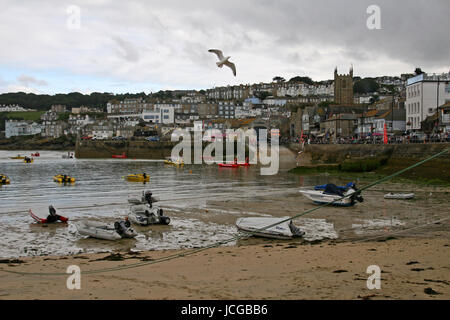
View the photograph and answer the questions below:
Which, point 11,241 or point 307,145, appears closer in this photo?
point 11,241

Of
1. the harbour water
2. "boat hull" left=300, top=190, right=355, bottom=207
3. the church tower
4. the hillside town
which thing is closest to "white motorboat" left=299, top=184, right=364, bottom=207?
"boat hull" left=300, top=190, right=355, bottom=207

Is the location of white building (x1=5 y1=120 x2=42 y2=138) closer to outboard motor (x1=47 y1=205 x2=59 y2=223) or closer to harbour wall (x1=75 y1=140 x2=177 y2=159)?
harbour wall (x1=75 y1=140 x2=177 y2=159)

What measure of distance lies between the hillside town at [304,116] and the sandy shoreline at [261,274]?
97.6 feet

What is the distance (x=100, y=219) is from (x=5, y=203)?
9282 millimetres

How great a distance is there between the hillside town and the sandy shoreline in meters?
29.7

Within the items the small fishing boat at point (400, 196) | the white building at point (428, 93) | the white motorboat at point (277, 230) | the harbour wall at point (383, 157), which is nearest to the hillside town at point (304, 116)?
the white building at point (428, 93)

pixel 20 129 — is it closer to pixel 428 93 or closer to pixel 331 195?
pixel 428 93

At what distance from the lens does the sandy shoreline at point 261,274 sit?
364 inches

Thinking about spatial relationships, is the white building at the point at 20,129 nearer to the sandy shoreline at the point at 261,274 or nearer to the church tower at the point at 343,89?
the church tower at the point at 343,89

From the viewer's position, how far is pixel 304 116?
89.2m

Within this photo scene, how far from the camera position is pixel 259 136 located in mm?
92562
